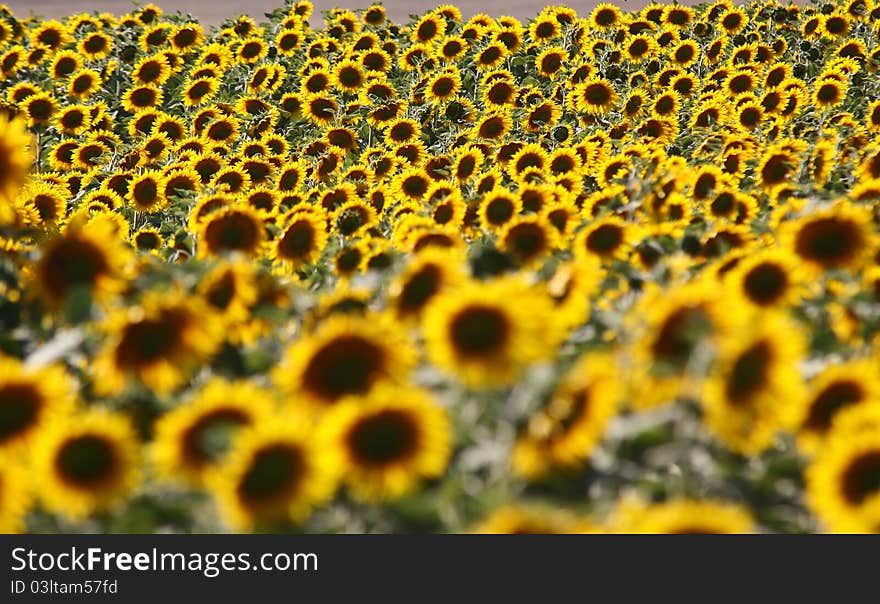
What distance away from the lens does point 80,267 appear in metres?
3.45

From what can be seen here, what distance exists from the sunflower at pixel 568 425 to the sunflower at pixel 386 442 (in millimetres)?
273

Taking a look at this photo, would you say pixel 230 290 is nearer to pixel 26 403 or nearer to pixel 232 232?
pixel 26 403

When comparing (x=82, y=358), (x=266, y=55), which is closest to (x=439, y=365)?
(x=82, y=358)

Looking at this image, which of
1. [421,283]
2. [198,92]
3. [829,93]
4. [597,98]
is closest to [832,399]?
[421,283]

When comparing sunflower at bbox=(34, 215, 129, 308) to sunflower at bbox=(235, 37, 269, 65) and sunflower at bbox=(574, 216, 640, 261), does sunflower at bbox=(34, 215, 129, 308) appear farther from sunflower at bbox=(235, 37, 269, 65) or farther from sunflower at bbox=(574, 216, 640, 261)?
sunflower at bbox=(235, 37, 269, 65)

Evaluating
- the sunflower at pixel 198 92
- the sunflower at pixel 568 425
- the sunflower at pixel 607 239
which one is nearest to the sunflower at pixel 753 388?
the sunflower at pixel 568 425

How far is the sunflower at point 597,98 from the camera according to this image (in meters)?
9.81

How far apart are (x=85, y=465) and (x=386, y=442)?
101 centimetres

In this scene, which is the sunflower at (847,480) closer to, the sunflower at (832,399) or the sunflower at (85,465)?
the sunflower at (832,399)

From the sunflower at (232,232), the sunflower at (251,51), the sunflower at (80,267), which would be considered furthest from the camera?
the sunflower at (251,51)

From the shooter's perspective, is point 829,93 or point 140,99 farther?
point 140,99

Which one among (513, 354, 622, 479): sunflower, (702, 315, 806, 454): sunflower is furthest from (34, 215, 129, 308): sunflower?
(702, 315, 806, 454): sunflower

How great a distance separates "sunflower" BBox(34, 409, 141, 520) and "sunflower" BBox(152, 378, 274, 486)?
12 cm

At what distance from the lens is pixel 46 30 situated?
1258cm
